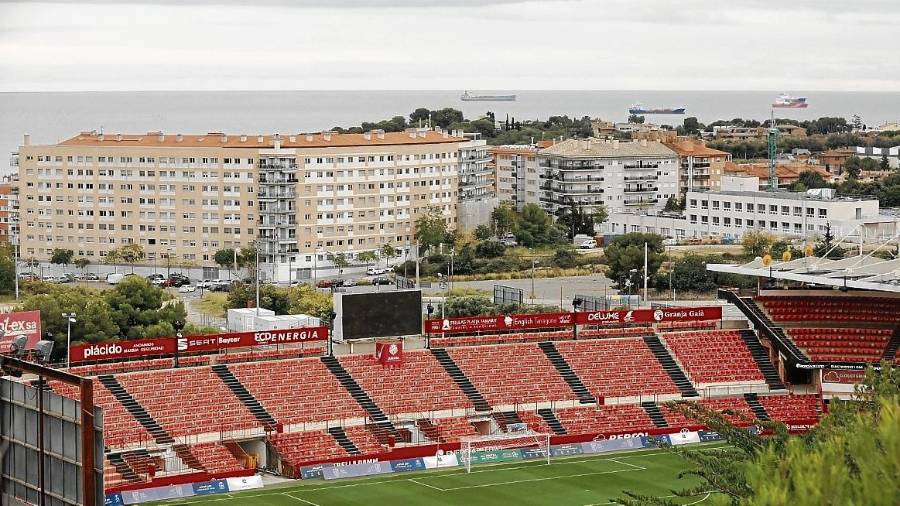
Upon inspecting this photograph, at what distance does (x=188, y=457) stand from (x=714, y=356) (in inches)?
1103

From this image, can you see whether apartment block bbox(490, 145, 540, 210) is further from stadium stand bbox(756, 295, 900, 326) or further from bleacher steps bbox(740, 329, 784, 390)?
bleacher steps bbox(740, 329, 784, 390)

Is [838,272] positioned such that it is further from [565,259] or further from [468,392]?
[565,259]

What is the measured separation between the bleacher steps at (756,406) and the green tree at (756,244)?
54.0 m

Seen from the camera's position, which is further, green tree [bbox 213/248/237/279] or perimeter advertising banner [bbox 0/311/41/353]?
green tree [bbox 213/248/237/279]

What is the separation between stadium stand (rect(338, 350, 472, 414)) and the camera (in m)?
73.4

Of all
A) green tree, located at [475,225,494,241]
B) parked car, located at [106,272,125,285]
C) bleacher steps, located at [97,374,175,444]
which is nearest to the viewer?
bleacher steps, located at [97,374,175,444]

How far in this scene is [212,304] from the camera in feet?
393

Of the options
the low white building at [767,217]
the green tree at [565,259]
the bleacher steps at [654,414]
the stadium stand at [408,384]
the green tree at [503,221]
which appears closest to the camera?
the stadium stand at [408,384]

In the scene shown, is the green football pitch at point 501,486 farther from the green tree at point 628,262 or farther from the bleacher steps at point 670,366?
the green tree at point 628,262

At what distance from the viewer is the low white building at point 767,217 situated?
14388 cm

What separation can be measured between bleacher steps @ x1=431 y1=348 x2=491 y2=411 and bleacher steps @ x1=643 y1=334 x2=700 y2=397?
32.3 ft

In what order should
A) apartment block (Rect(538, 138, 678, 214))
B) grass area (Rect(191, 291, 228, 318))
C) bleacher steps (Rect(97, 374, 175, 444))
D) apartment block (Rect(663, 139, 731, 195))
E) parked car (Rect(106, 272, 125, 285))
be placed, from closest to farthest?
bleacher steps (Rect(97, 374, 175, 444)), grass area (Rect(191, 291, 228, 318)), parked car (Rect(106, 272, 125, 285)), apartment block (Rect(538, 138, 678, 214)), apartment block (Rect(663, 139, 731, 195))

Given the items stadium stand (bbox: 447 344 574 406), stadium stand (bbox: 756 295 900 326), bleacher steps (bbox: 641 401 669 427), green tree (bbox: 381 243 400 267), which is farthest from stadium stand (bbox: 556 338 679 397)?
green tree (bbox: 381 243 400 267)

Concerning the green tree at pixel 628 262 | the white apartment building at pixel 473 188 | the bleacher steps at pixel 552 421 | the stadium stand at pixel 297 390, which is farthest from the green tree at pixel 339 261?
the bleacher steps at pixel 552 421
